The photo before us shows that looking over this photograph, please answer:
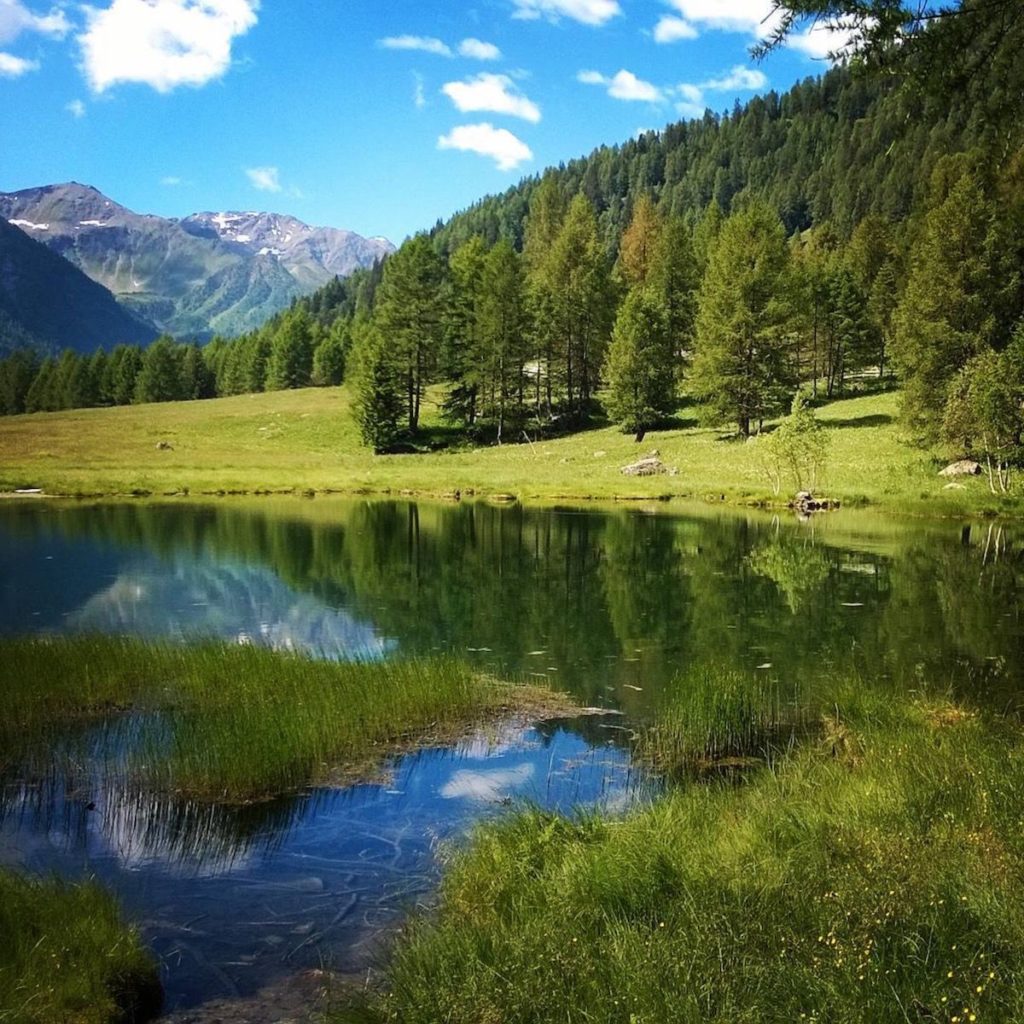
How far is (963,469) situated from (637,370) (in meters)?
25.7

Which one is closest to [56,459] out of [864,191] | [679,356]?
[679,356]

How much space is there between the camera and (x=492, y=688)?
14.7 metres

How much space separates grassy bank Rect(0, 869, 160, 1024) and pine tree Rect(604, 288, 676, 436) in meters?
61.8

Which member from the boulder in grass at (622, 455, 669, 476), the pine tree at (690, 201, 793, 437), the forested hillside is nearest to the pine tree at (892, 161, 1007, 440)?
the forested hillside

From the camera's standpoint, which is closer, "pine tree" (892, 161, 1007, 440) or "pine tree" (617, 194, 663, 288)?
"pine tree" (892, 161, 1007, 440)

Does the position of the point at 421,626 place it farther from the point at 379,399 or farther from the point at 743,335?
the point at 379,399

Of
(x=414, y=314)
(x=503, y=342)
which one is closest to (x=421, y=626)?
(x=503, y=342)

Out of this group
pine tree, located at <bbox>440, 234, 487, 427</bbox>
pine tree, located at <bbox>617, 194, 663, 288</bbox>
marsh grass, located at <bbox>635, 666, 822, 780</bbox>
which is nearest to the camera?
marsh grass, located at <bbox>635, 666, 822, 780</bbox>

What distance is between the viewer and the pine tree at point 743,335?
2451 inches

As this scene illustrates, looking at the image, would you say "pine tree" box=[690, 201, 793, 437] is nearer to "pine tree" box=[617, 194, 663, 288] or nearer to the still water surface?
the still water surface

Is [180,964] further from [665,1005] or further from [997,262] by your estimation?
[997,262]

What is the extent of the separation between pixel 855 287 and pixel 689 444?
78.0 feet

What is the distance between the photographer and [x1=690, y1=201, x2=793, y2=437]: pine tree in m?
62.2

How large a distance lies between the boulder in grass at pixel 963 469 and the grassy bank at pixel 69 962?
4900cm
